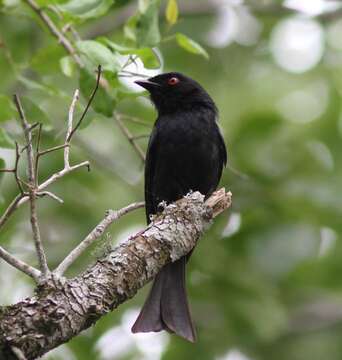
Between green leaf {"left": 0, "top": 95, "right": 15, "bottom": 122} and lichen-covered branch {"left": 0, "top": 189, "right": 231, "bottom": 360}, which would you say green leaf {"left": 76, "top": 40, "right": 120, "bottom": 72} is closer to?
green leaf {"left": 0, "top": 95, "right": 15, "bottom": 122}

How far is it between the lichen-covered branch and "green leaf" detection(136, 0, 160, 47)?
105 centimetres

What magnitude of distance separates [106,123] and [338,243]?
2617 mm

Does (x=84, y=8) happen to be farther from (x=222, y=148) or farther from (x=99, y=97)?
(x=222, y=148)

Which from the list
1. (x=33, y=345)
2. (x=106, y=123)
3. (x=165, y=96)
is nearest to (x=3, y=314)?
(x=33, y=345)

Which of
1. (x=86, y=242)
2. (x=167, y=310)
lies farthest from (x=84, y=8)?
(x=86, y=242)

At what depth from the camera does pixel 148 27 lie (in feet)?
16.1

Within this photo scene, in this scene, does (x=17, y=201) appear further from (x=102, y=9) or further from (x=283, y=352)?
(x=283, y=352)

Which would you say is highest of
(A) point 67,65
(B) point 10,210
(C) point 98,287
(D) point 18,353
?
(A) point 67,65

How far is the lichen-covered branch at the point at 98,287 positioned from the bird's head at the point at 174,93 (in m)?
1.91

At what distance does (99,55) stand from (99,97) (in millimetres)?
387

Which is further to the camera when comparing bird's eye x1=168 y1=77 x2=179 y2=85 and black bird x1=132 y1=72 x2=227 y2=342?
bird's eye x1=168 y1=77 x2=179 y2=85

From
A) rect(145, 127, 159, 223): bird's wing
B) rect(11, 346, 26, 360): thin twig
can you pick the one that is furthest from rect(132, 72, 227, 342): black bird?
rect(11, 346, 26, 360): thin twig

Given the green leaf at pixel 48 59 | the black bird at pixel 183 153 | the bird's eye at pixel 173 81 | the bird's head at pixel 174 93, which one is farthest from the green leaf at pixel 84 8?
the bird's eye at pixel 173 81

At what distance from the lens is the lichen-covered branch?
2996mm
